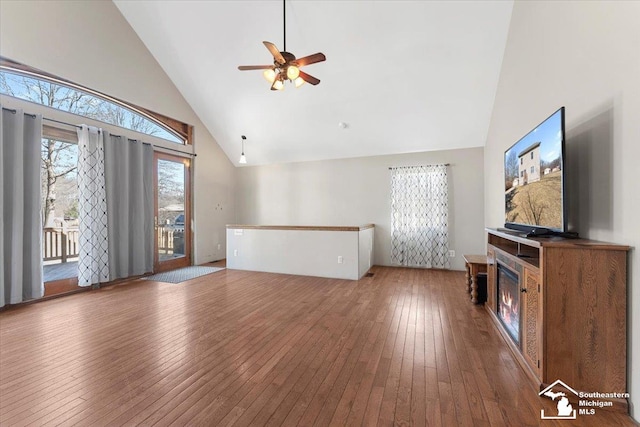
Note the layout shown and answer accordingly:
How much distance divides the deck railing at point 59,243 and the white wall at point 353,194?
3.69m

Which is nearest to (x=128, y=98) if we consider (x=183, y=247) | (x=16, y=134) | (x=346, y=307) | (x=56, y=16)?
(x=56, y=16)

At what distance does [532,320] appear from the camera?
6.28 ft

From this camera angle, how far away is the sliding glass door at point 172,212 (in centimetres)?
540

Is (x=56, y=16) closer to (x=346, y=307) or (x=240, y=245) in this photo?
(x=240, y=245)

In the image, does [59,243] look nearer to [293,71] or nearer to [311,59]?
[293,71]

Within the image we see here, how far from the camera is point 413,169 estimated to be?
222 inches

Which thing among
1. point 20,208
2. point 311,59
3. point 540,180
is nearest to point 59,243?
point 20,208

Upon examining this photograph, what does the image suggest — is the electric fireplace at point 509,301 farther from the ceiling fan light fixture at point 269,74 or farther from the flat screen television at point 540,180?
the ceiling fan light fixture at point 269,74

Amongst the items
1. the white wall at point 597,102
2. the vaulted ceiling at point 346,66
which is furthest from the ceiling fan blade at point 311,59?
the white wall at point 597,102

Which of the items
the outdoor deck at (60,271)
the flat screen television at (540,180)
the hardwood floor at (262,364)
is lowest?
the hardwood floor at (262,364)

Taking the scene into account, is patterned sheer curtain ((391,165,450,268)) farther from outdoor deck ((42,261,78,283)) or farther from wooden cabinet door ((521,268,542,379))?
outdoor deck ((42,261,78,283))

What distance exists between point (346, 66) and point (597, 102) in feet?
10.5

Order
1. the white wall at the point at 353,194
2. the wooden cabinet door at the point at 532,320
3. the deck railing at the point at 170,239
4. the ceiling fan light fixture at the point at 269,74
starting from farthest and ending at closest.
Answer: the deck railing at the point at 170,239, the white wall at the point at 353,194, the ceiling fan light fixture at the point at 269,74, the wooden cabinet door at the point at 532,320

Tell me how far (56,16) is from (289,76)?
11.3 feet
